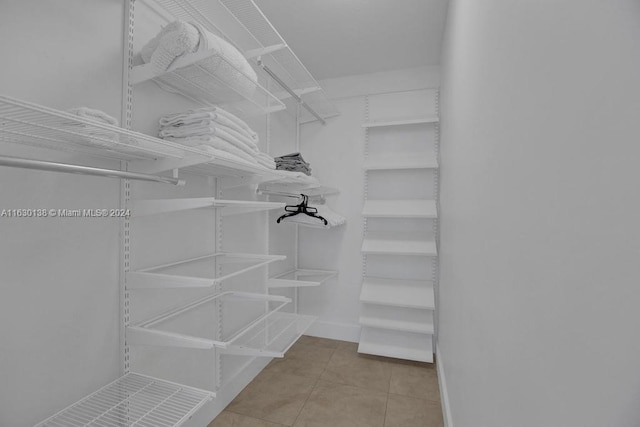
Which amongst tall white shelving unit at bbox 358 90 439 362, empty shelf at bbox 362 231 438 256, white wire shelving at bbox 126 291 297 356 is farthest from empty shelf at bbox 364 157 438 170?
white wire shelving at bbox 126 291 297 356

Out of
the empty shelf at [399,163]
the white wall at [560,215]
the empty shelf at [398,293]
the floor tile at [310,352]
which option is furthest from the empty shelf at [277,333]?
the empty shelf at [399,163]

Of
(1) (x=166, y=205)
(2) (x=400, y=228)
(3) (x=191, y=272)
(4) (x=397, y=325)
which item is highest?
(1) (x=166, y=205)

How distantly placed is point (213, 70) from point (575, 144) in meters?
1.25

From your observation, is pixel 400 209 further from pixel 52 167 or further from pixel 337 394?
pixel 52 167

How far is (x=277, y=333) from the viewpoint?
2.18 metres

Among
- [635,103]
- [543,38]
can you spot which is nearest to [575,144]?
[635,103]

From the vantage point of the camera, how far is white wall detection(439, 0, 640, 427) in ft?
1.01

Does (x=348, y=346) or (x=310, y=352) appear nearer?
(x=310, y=352)

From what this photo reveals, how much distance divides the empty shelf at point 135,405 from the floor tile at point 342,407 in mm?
919

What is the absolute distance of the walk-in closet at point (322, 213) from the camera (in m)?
0.39

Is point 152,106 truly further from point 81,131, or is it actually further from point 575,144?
point 575,144

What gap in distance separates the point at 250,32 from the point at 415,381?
2.64m

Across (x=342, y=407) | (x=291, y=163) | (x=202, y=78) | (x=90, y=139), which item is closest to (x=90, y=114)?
(x=90, y=139)

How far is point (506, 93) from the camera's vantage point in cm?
70
